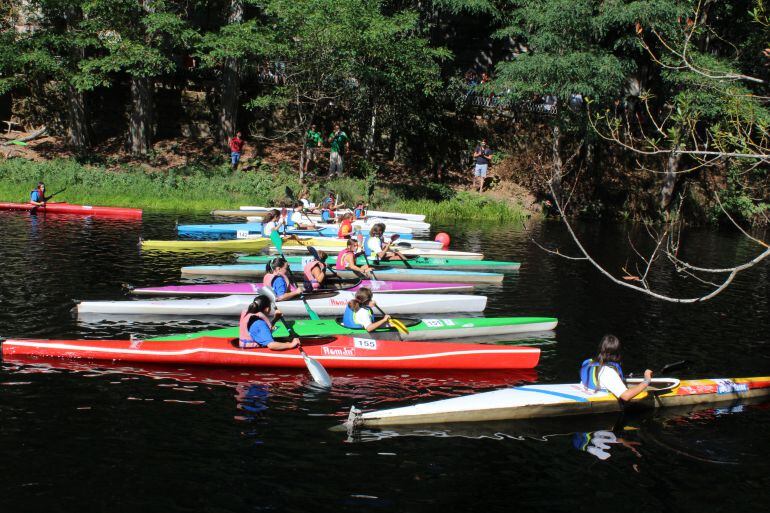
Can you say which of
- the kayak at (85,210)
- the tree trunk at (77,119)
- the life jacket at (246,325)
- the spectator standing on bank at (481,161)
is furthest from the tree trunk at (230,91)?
the life jacket at (246,325)

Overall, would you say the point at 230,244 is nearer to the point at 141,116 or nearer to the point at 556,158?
the point at 141,116

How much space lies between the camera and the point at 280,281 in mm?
16484

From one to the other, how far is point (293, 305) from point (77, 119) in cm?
2475

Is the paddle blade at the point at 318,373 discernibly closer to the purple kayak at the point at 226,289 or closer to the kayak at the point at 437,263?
the purple kayak at the point at 226,289

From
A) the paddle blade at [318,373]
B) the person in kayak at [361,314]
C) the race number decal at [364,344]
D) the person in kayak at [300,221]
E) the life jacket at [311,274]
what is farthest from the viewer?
the person in kayak at [300,221]

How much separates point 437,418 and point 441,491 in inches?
74.8

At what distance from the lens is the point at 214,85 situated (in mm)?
39531

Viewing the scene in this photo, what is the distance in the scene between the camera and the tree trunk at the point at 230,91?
1396 inches

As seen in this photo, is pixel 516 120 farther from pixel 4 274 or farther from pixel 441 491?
pixel 441 491

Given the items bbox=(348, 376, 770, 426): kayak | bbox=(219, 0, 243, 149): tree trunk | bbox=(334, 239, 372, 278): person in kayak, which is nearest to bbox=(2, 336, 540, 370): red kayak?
bbox=(348, 376, 770, 426): kayak

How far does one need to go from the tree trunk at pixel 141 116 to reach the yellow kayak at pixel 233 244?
14.9 meters

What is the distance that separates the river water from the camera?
880 centimetres

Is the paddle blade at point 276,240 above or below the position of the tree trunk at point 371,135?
below

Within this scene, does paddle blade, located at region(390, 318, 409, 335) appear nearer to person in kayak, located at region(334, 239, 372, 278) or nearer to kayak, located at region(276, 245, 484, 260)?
person in kayak, located at region(334, 239, 372, 278)
